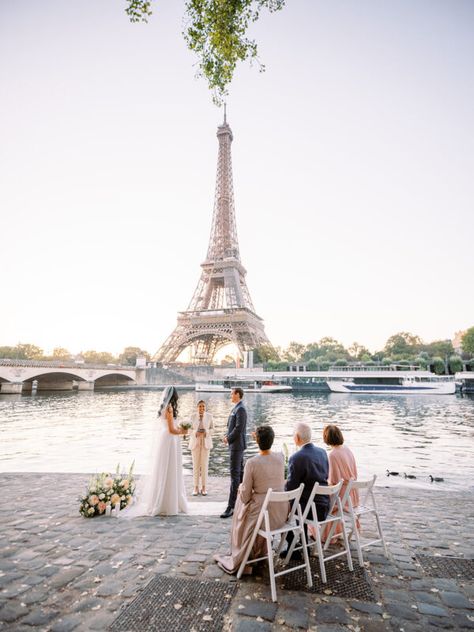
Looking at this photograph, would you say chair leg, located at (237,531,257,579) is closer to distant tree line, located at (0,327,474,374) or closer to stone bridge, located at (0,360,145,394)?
stone bridge, located at (0,360,145,394)

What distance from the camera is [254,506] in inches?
160

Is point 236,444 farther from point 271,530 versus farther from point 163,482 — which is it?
point 271,530

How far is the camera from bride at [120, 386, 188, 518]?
602 cm

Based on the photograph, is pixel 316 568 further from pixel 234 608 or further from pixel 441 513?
pixel 441 513

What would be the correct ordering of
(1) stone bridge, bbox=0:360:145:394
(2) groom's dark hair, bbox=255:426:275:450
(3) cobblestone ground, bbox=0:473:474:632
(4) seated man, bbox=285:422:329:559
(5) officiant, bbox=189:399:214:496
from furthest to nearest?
(1) stone bridge, bbox=0:360:145:394, (5) officiant, bbox=189:399:214:496, (4) seated man, bbox=285:422:329:559, (2) groom's dark hair, bbox=255:426:275:450, (3) cobblestone ground, bbox=0:473:474:632

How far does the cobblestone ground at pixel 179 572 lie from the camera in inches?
126

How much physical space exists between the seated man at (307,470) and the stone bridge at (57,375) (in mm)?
49958

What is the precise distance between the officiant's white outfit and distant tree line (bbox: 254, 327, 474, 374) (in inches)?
2593

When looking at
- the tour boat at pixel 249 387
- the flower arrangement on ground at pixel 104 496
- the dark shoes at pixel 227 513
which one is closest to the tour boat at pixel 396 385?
the tour boat at pixel 249 387

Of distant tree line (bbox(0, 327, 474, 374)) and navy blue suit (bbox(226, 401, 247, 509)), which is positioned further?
distant tree line (bbox(0, 327, 474, 374))

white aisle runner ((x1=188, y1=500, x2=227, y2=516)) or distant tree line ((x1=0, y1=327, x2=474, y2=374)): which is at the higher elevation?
distant tree line ((x1=0, y1=327, x2=474, y2=374))

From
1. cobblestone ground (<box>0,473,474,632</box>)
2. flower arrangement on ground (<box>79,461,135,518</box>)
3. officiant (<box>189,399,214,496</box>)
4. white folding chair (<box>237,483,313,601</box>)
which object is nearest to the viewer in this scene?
cobblestone ground (<box>0,473,474,632</box>)

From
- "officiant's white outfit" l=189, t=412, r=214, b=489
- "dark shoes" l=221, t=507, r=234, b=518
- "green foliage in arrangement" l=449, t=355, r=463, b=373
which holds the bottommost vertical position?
"dark shoes" l=221, t=507, r=234, b=518

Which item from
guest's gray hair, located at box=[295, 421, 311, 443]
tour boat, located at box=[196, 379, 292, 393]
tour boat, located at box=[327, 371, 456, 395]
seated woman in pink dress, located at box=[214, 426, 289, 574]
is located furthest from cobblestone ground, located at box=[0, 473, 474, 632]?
tour boat, located at box=[196, 379, 292, 393]
